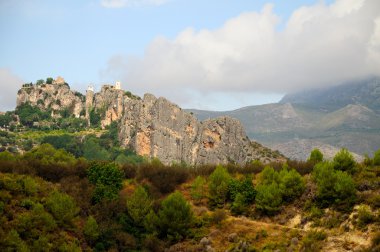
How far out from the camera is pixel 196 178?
86.1 m

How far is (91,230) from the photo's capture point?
65.1 metres

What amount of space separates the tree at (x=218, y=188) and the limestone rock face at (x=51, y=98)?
11465 centimetres

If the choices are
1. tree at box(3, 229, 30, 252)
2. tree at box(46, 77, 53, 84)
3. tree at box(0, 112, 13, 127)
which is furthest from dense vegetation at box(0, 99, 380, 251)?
tree at box(46, 77, 53, 84)

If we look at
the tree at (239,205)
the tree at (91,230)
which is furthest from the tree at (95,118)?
the tree at (91,230)

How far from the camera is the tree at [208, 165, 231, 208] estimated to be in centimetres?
7821

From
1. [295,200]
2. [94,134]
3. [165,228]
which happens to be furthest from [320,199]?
[94,134]

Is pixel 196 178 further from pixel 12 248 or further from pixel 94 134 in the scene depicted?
pixel 94 134

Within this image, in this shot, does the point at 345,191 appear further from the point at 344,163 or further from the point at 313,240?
the point at 313,240

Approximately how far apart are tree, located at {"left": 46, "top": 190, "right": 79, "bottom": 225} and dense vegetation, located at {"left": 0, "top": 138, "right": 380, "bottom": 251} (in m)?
0.13

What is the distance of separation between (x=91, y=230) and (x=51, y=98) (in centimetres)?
13092

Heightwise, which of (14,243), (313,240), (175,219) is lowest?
(313,240)

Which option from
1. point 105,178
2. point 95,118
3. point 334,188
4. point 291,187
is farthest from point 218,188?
point 95,118

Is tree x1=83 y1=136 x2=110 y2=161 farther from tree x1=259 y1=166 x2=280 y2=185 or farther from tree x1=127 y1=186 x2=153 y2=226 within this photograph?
tree x1=127 y1=186 x2=153 y2=226

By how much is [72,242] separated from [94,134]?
348ft
